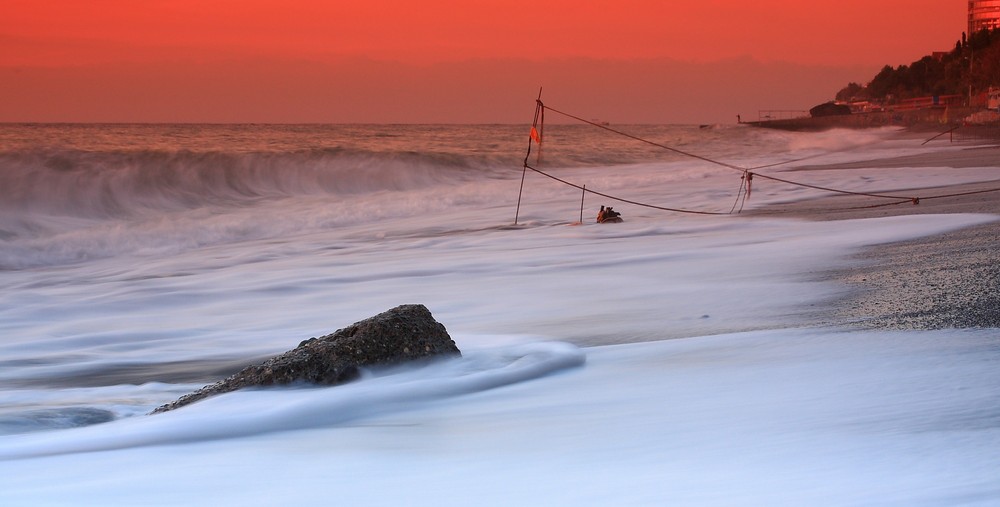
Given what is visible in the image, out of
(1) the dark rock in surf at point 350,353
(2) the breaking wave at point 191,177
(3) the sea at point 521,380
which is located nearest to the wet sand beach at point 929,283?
(3) the sea at point 521,380

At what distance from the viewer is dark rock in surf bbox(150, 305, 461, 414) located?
157 inches

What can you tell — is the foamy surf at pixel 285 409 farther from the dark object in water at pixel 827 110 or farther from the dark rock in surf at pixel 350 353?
the dark object in water at pixel 827 110

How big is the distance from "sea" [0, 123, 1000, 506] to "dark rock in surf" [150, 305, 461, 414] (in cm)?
9

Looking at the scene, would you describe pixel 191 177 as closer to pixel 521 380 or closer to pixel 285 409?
pixel 521 380

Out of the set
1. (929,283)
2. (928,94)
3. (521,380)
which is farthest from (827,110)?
(521,380)

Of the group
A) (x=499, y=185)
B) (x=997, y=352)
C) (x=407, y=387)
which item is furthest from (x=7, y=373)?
(x=499, y=185)

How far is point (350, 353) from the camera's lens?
4.08 metres

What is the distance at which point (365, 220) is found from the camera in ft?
54.9

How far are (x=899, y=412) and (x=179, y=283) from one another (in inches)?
292

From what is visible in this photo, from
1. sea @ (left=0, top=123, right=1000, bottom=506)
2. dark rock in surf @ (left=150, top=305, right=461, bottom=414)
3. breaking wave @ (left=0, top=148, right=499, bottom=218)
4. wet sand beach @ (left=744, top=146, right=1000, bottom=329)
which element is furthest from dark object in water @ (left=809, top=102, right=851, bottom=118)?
dark rock in surf @ (left=150, top=305, right=461, bottom=414)

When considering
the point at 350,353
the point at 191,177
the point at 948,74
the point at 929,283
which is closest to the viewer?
the point at 350,353

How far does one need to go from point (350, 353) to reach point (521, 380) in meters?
0.75

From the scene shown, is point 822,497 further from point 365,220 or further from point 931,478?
point 365,220

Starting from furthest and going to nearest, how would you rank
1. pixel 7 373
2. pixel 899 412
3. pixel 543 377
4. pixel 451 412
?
pixel 7 373
pixel 543 377
pixel 451 412
pixel 899 412
